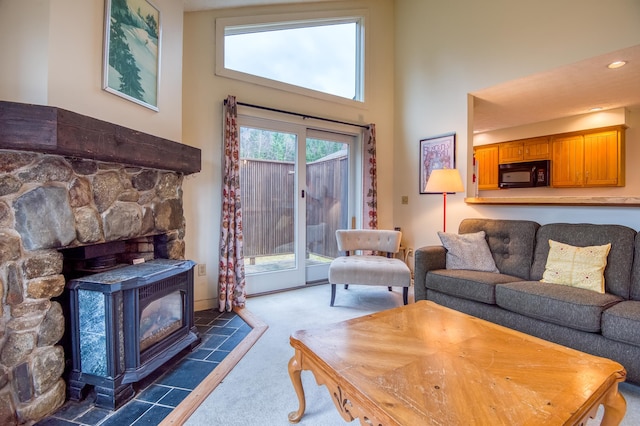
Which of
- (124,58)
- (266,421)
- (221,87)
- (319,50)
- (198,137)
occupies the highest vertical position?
(319,50)

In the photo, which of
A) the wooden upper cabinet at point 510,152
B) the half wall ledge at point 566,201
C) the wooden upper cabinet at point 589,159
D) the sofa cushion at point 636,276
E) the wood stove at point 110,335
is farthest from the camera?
the wooden upper cabinet at point 510,152

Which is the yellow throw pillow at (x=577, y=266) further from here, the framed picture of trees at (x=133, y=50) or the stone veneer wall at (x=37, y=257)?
the framed picture of trees at (x=133, y=50)

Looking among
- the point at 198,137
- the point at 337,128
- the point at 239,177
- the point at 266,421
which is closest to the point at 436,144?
the point at 337,128

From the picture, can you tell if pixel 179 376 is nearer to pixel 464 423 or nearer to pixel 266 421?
pixel 266 421

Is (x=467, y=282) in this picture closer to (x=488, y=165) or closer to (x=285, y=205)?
(x=285, y=205)

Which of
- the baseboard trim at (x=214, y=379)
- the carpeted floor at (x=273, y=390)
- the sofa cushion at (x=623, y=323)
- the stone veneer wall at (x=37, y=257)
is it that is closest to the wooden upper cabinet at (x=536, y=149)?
the sofa cushion at (x=623, y=323)

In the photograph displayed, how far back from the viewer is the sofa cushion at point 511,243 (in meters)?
2.68

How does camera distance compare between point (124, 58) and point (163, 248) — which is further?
point (163, 248)

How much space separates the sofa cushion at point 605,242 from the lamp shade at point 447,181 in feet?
2.78

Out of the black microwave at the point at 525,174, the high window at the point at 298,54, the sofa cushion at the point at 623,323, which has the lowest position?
the sofa cushion at the point at 623,323

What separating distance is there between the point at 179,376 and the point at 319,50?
3779 millimetres

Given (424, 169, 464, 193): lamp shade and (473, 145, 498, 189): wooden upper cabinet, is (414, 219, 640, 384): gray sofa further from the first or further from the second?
(473, 145, 498, 189): wooden upper cabinet

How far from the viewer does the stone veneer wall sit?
→ 1391 millimetres

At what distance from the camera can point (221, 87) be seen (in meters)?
3.12
